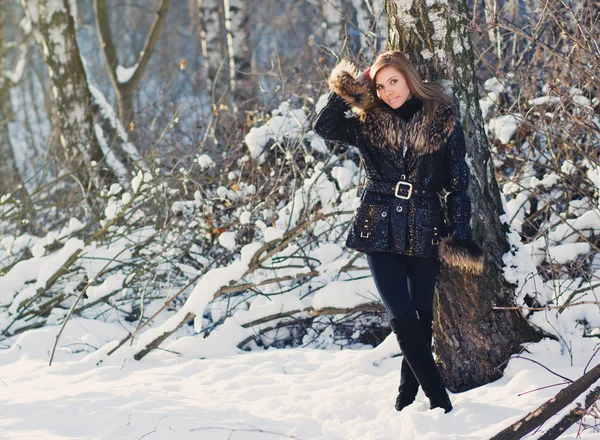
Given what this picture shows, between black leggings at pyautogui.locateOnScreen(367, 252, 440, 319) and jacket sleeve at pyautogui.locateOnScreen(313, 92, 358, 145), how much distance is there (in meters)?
0.62

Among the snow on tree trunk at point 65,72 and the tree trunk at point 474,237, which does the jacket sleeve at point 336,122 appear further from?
the snow on tree trunk at point 65,72

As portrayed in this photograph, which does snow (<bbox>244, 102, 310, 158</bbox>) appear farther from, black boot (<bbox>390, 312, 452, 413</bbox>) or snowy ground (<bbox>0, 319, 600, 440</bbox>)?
black boot (<bbox>390, 312, 452, 413</bbox>)

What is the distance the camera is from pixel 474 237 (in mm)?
3570

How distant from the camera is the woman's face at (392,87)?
131 inches

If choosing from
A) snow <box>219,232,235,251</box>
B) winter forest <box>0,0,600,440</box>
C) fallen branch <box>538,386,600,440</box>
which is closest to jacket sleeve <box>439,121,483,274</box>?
winter forest <box>0,0,600,440</box>

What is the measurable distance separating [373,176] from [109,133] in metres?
5.63

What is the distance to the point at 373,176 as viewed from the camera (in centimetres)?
342

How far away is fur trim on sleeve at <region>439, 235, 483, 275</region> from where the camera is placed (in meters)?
3.28

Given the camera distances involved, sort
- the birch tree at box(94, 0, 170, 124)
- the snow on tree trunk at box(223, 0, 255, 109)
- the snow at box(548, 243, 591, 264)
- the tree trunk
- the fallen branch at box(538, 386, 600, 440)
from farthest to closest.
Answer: the snow on tree trunk at box(223, 0, 255, 109)
the birch tree at box(94, 0, 170, 124)
the snow at box(548, 243, 591, 264)
the tree trunk
the fallen branch at box(538, 386, 600, 440)

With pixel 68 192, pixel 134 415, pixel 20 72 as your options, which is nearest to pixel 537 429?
pixel 134 415

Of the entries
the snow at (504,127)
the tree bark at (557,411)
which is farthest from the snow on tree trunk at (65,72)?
the tree bark at (557,411)

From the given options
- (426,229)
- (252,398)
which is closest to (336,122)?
(426,229)

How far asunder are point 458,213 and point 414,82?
651 millimetres

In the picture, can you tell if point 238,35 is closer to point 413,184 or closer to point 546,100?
point 546,100
